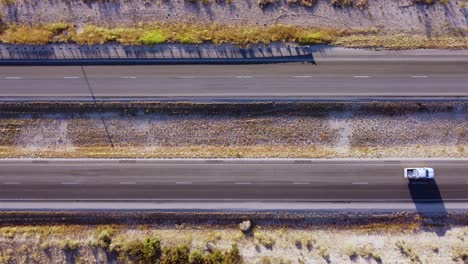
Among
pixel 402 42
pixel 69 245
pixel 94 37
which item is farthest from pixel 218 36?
pixel 69 245

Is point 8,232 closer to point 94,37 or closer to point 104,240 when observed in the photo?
point 104,240

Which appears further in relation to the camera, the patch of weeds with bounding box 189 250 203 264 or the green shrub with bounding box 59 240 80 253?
the green shrub with bounding box 59 240 80 253

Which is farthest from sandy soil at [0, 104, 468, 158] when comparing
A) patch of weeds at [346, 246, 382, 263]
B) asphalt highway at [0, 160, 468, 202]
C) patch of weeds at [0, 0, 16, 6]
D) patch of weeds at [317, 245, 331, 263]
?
patch of weeds at [0, 0, 16, 6]

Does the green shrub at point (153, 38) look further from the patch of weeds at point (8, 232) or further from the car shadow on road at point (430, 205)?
the car shadow on road at point (430, 205)

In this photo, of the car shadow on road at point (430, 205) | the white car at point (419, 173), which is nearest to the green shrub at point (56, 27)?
the white car at point (419, 173)

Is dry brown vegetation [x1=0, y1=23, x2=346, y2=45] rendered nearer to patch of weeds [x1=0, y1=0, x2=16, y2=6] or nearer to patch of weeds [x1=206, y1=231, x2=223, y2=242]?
patch of weeds [x1=0, y1=0, x2=16, y2=6]

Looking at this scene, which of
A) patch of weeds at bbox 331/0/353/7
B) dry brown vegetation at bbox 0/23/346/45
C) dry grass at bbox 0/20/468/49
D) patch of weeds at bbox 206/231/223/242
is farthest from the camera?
patch of weeds at bbox 331/0/353/7
